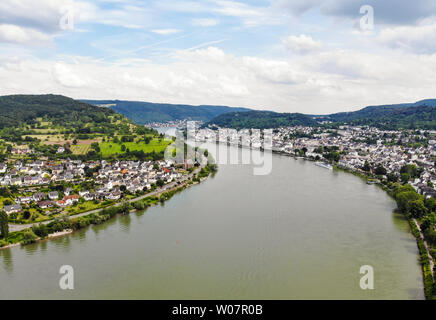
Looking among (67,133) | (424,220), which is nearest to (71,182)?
(67,133)

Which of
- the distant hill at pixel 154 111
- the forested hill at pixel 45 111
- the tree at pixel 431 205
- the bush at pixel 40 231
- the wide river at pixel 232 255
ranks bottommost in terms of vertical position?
the wide river at pixel 232 255

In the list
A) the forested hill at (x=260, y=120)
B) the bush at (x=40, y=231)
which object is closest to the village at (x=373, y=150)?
the forested hill at (x=260, y=120)

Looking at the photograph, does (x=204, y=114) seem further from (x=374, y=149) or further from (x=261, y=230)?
(x=261, y=230)

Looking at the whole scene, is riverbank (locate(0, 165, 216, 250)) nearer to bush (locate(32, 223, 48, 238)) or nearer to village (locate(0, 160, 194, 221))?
bush (locate(32, 223, 48, 238))

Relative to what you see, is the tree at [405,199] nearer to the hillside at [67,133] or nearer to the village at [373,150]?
the village at [373,150]
